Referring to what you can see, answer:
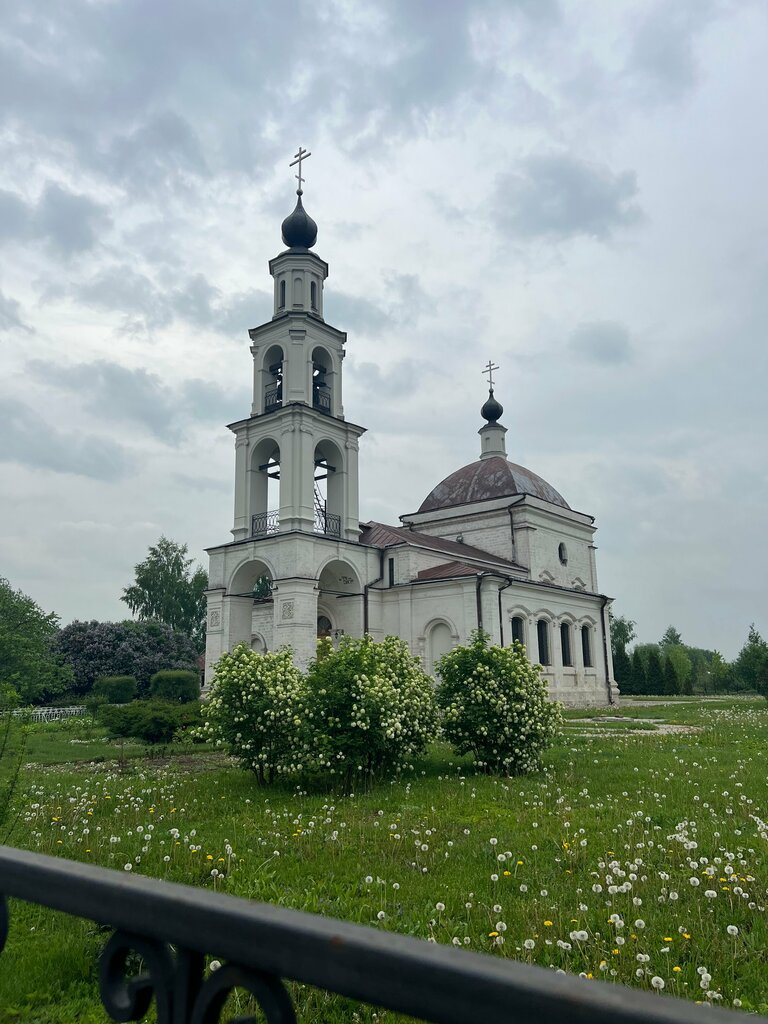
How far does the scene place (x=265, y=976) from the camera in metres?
1.33

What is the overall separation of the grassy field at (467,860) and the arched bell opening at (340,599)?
16.9 metres

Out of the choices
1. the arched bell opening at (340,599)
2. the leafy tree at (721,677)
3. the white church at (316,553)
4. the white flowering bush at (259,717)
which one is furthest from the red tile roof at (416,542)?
the leafy tree at (721,677)

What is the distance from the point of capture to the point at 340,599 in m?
28.8

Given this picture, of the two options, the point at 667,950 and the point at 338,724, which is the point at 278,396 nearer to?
the point at 338,724

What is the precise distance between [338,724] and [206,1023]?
27.1ft

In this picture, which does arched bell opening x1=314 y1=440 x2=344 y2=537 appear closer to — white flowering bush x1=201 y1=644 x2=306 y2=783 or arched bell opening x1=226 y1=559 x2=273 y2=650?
arched bell opening x1=226 y1=559 x2=273 y2=650

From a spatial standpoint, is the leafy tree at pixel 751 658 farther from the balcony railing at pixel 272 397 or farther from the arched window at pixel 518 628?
the balcony railing at pixel 272 397

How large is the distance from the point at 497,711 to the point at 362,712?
2.26 metres

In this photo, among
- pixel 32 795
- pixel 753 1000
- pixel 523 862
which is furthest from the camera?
pixel 32 795

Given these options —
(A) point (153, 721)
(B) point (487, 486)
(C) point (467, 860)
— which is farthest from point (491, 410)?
(C) point (467, 860)

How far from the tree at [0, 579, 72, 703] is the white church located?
23.0ft

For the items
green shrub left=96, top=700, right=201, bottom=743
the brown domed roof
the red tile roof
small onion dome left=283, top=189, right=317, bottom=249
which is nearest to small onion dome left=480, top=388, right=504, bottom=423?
the brown domed roof

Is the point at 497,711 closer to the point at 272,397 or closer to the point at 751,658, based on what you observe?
→ the point at 272,397

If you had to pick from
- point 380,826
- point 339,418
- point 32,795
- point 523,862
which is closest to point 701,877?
point 523,862
